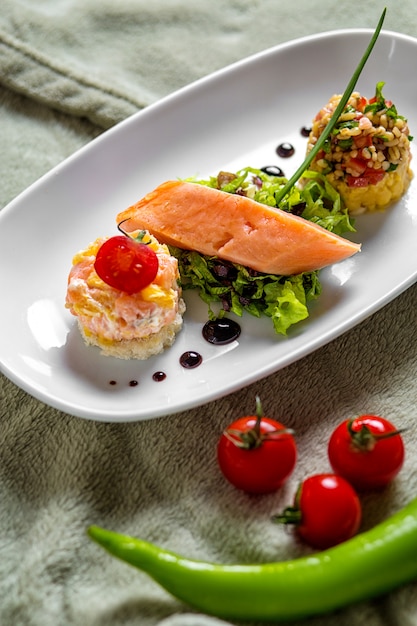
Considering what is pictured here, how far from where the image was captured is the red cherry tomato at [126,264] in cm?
377

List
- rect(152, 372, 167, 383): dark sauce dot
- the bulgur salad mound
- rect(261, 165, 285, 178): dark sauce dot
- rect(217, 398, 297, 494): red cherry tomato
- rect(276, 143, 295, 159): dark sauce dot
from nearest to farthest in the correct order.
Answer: rect(217, 398, 297, 494): red cherry tomato → rect(152, 372, 167, 383): dark sauce dot → the bulgur salad mound → rect(261, 165, 285, 178): dark sauce dot → rect(276, 143, 295, 159): dark sauce dot

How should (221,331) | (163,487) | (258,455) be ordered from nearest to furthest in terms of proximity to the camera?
(258,455) < (163,487) < (221,331)

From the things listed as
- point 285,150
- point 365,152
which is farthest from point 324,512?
point 285,150

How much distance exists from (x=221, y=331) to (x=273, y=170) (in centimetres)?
118

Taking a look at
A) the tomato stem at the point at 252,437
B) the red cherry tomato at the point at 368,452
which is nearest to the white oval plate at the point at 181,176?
the tomato stem at the point at 252,437

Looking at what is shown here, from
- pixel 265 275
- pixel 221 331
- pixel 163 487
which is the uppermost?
pixel 265 275

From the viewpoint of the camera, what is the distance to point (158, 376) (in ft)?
13.0

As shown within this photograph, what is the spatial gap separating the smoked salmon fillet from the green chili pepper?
1.39m

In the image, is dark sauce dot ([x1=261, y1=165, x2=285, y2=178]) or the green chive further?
dark sauce dot ([x1=261, y1=165, x2=285, y2=178])

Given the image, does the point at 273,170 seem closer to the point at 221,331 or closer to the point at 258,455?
the point at 221,331

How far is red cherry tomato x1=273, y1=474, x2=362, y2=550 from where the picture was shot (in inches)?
130

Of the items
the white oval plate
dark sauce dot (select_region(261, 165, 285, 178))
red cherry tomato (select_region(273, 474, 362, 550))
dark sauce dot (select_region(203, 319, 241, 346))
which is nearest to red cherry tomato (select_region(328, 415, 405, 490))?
red cherry tomato (select_region(273, 474, 362, 550))

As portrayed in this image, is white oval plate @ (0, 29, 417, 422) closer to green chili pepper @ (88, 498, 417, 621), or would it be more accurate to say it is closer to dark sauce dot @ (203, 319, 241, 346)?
dark sauce dot @ (203, 319, 241, 346)

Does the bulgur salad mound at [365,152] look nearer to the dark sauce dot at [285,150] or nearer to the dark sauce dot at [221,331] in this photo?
the dark sauce dot at [285,150]
